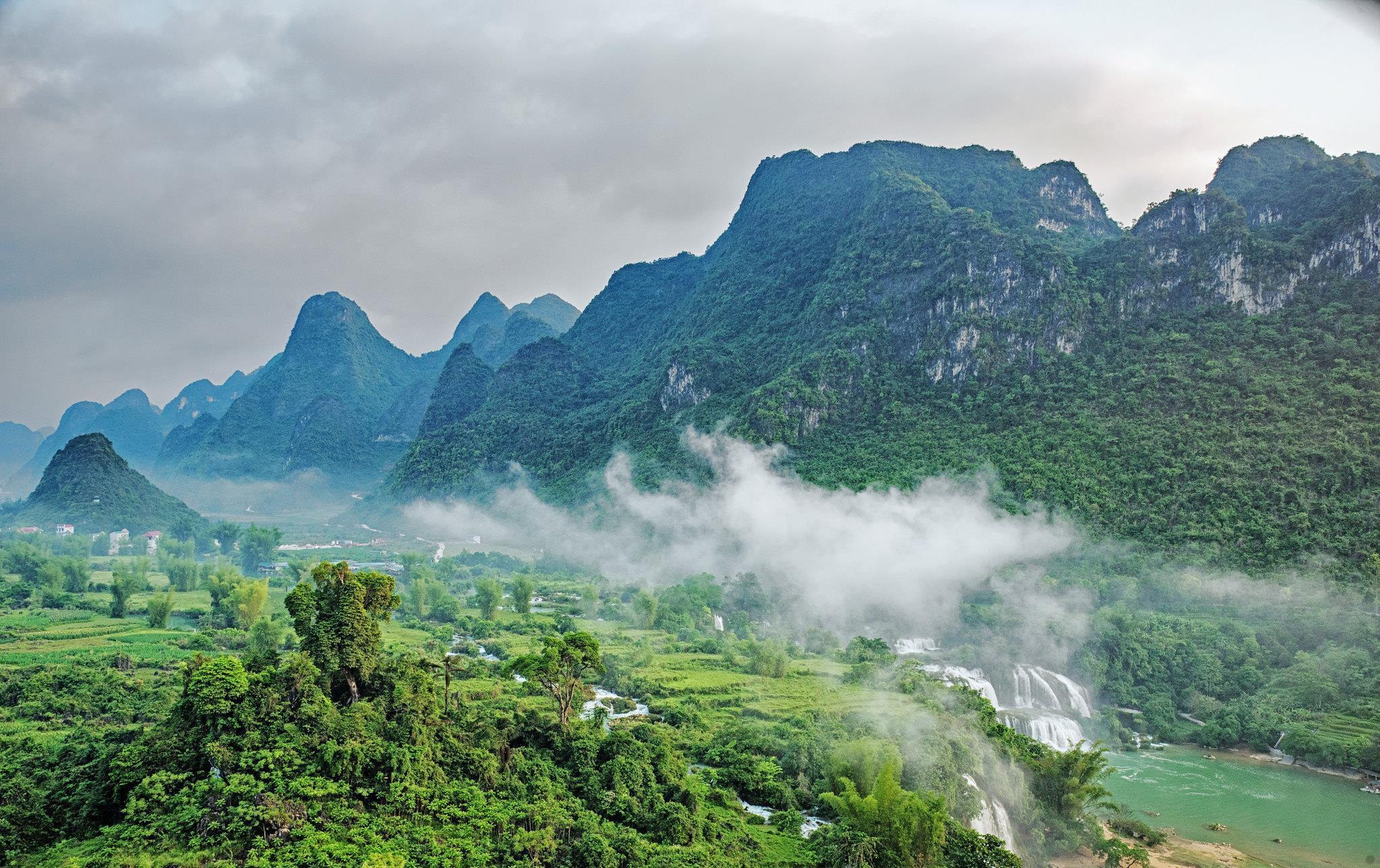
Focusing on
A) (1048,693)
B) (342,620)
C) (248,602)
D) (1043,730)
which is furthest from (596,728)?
(248,602)

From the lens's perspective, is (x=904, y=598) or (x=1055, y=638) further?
(x=904, y=598)

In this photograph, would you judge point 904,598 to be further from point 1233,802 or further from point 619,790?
point 619,790

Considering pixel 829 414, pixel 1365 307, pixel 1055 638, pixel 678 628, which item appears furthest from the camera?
pixel 829 414

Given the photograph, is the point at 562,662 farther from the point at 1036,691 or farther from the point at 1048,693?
the point at 1048,693

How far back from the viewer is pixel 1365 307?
6550 cm

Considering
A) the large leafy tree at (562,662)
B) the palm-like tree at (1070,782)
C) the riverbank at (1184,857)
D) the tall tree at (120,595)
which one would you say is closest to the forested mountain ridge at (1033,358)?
the riverbank at (1184,857)

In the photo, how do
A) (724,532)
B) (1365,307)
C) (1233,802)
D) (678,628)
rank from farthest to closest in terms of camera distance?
(724,532) < (1365,307) < (678,628) < (1233,802)

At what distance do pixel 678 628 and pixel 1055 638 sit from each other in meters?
24.5

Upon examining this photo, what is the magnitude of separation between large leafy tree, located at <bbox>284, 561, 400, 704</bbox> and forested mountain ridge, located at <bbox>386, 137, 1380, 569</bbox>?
169 ft

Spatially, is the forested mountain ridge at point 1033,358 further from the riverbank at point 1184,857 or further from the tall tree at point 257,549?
→ the tall tree at point 257,549

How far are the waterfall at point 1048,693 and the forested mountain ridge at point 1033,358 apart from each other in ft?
50.8

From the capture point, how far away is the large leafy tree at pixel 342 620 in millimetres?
20406

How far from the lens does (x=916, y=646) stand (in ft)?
166

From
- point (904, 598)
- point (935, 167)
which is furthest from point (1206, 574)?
point (935, 167)
